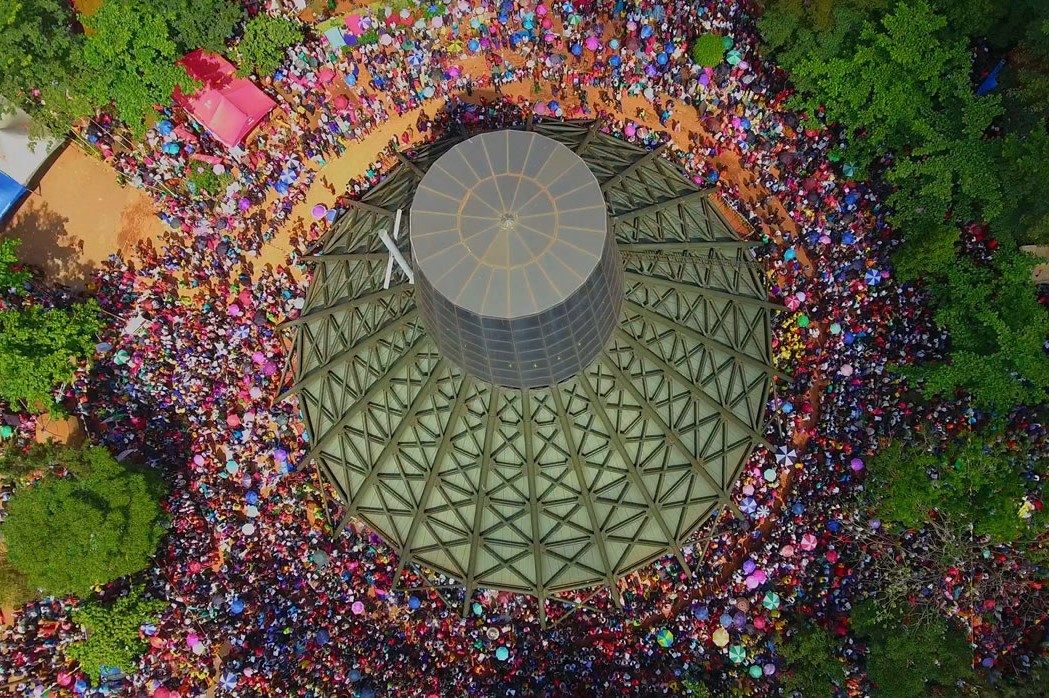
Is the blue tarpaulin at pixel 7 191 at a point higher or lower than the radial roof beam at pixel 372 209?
higher

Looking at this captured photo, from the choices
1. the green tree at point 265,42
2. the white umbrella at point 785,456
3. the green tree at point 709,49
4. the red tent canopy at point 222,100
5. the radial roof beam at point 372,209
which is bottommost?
the radial roof beam at point 372,209

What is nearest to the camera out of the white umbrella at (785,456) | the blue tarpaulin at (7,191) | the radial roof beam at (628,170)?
the radial roof beam at (628,170)

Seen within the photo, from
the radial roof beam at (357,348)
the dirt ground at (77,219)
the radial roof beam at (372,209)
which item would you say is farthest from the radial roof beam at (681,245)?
the dirt ground at (77,219)

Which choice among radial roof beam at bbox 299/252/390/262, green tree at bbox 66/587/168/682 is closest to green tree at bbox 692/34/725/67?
radial roof beam at bbox 299/252/390/262

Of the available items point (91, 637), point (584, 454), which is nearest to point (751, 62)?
point (584, 454)

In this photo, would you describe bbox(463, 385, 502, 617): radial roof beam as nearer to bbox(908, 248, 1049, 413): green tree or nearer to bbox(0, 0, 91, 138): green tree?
bbox(908, 248, 1049, 413): green tree

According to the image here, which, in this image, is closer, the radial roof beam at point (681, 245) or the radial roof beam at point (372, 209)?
the radial roof beam at point (681, 245)

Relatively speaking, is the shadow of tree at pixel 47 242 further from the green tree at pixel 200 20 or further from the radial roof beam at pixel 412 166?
the radial roof beam at pixel 412 166
